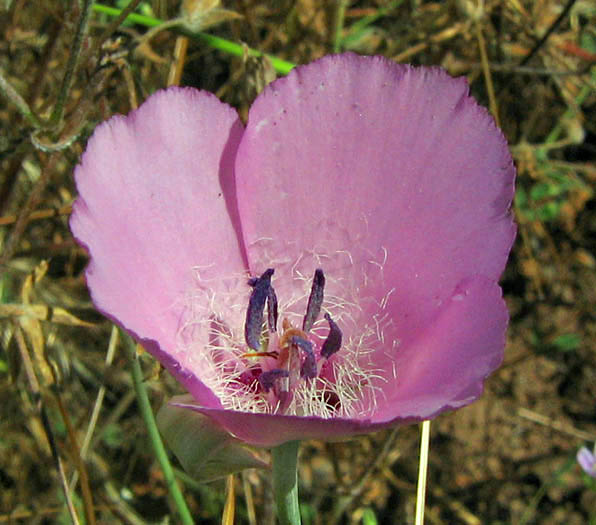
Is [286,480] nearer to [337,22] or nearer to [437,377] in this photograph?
[437,377]

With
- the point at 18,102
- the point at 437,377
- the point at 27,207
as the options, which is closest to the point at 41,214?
the point at 27,207

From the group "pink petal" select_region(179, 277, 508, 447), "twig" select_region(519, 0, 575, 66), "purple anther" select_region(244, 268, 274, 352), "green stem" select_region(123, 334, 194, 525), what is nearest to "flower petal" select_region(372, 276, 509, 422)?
"pink petal" select_region(179, 277, 508, 447)

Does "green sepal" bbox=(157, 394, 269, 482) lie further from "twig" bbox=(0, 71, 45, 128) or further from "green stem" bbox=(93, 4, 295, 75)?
"green stem" bbox=(93, 4, 295, 75)

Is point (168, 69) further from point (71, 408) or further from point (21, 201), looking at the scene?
point (71, 408)

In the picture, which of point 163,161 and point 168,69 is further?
point 168,69

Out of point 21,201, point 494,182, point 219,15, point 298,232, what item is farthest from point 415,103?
point 21,201

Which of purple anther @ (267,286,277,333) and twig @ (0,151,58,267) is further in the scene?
twig @ (0,151,58,267)
